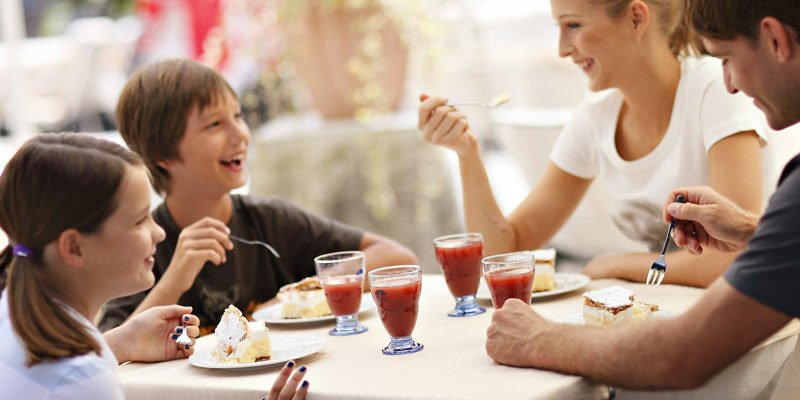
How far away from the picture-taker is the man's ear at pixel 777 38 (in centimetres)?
128

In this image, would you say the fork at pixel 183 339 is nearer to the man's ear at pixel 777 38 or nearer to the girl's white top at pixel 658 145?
the man's ear at pixel 777 38

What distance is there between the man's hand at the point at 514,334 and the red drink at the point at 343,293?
0.37 meters

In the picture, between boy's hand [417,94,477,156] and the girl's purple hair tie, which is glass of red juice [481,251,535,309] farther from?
the girl's purple hair tie

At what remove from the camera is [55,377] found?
1236 millimetres

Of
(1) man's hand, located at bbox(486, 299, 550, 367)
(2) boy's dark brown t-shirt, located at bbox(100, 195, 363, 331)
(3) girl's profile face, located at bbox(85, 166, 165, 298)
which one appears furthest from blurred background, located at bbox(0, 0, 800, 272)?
(3) girl's profile face, located at bbox(85, 166, 165, 298)

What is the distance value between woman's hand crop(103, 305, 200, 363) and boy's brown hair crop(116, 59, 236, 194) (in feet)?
2.31

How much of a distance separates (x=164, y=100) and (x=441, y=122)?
28.5 inches

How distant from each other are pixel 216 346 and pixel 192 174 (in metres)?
0.82

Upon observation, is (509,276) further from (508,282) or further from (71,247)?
(71,247)

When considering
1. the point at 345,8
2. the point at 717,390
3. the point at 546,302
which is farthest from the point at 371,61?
the point at 717,390

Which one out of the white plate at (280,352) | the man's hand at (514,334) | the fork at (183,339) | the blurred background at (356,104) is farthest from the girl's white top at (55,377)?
the blurred background at (356,104)

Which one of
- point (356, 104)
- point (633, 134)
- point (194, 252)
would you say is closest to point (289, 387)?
point (194, 252)

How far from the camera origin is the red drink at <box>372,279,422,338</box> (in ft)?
5.08

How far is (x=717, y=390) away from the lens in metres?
1.39
